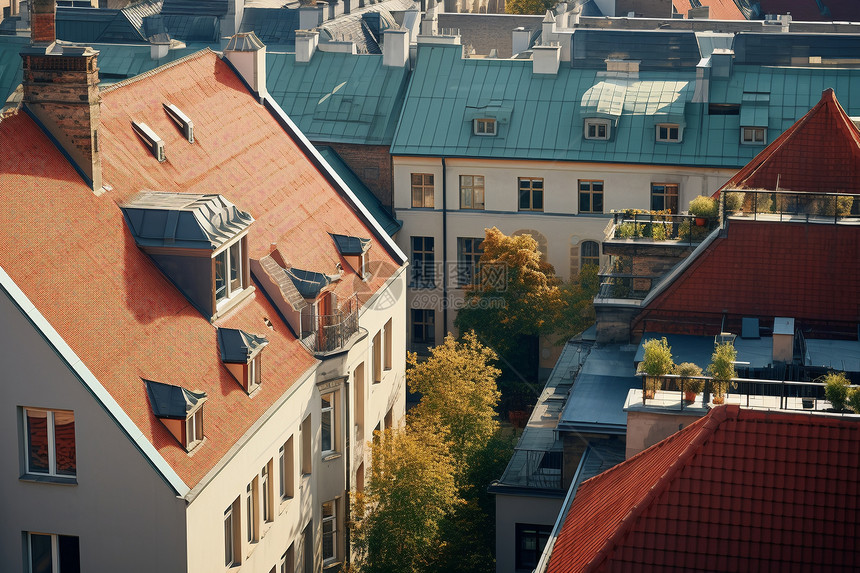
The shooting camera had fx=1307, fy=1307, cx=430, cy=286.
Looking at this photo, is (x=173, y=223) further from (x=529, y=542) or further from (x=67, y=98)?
(x=529, y=542)

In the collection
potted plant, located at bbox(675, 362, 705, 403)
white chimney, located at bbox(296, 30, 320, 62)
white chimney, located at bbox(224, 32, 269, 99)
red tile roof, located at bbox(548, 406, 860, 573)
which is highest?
white chimney, located at bbox(296, 30, 320, 62)

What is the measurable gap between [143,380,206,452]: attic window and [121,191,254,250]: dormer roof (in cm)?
434

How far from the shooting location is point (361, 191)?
65.6 metres

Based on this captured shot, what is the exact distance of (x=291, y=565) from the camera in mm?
36812

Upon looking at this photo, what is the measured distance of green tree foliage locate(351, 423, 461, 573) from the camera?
3806cm

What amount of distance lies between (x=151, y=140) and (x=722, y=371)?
1693cm

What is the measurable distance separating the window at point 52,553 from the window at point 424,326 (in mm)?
37169

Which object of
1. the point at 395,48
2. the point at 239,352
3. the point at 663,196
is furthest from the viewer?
the point at 395,48

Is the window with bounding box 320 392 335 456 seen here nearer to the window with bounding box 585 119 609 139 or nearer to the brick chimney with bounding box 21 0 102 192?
the brick chimney with bounding box 21 0 102 192

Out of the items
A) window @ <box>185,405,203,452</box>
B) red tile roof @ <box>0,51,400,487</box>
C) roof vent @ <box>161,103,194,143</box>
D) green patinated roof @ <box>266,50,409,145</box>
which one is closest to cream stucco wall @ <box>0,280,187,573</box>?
red tile roof @ <box>0,51,400,487</box>

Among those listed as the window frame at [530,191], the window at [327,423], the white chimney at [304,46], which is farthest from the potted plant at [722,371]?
the white chimney at [304,46]

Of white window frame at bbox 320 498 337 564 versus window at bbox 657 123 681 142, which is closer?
white window frame at bbox 320 498 337 564

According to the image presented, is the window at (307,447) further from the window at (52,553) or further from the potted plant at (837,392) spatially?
the potted plant at (837,392)

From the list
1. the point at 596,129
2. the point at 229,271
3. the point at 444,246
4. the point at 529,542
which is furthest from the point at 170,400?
the point at 596,129
